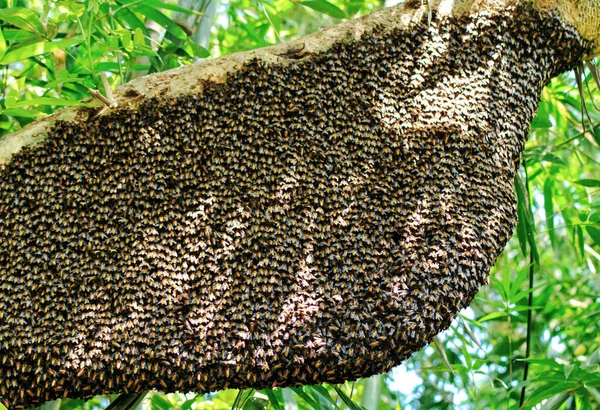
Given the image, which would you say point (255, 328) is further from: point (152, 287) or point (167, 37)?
point (167, 37)

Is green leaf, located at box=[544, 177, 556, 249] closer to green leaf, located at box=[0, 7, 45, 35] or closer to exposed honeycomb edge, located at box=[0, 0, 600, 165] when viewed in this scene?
exposed honeycomb edge, located at box=[0, 0, 600, 165]

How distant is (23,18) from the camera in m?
2.21

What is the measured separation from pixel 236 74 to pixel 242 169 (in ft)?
1.10

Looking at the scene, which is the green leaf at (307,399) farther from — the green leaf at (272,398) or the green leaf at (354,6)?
the green leaf at (354,6)

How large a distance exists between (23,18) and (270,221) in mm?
1095

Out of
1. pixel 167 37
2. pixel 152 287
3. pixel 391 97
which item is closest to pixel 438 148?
pixel 391 97

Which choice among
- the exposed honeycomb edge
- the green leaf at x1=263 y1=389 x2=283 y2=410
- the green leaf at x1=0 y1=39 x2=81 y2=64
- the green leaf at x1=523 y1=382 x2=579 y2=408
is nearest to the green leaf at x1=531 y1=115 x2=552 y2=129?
the exposed honeycomb edge

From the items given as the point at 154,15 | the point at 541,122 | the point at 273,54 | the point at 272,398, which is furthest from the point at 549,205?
the point at 154,15

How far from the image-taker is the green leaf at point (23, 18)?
2148 millimetres

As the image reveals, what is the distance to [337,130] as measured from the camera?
2.12 metres

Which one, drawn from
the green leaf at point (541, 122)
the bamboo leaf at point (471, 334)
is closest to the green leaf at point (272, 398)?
the bamboo leaf at point (471, 334)

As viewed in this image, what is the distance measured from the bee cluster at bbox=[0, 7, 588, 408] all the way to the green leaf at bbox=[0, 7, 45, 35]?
0.41m

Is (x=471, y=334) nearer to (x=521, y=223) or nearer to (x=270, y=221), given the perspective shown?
(x=521, y=223)

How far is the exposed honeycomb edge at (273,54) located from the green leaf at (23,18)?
1.12ft
